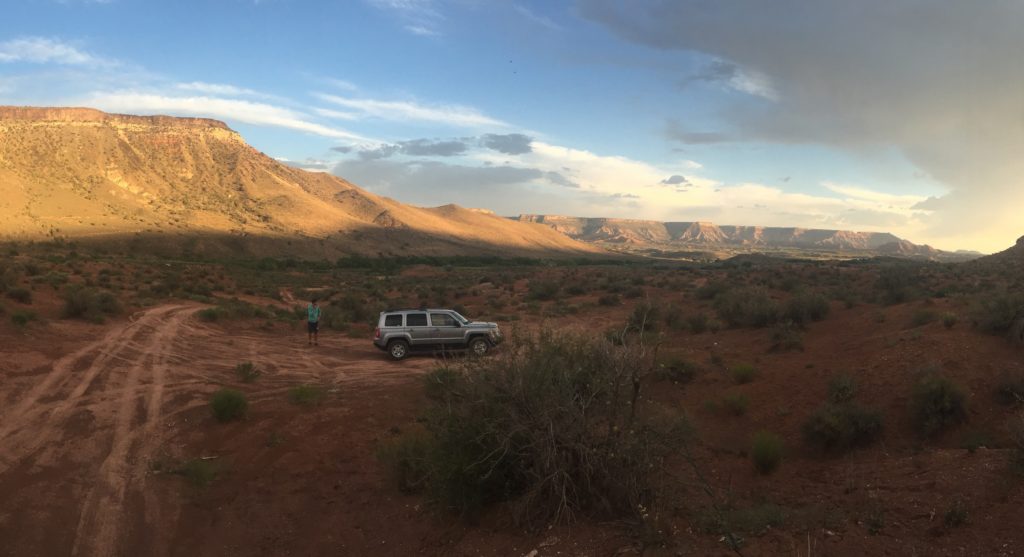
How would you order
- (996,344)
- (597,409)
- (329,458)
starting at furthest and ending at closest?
(996,344) < (329,458) < (597,409)

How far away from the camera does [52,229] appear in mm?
56250

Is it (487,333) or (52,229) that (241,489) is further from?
(52,229)

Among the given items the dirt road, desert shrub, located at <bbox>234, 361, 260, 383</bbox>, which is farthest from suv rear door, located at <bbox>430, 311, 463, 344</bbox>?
desert shrub, located at <bbox>234, 361, 260, 383</bbox>

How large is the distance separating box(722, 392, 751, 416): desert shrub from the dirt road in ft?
25.7

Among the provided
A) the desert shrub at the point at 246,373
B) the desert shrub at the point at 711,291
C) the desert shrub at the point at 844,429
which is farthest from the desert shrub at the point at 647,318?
the desert shrub at the point at 246,373

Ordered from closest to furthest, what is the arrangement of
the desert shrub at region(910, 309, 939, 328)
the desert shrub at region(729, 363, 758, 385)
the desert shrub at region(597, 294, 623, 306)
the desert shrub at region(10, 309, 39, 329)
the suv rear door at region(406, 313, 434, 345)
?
the desert shrub at region(729, 363, 758, 385) < the desert shrub at region(910, 309, 939, 328) < the desert shrub at region(10, 309, 39, 329) < the suv rear door at region(406, 313, 434, 345) < the desert shrub at region(597, 294, 623, 306)

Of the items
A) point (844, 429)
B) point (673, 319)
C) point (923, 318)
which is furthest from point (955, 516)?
point (673, 319)

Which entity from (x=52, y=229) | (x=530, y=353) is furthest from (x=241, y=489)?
(x=52, y=229)

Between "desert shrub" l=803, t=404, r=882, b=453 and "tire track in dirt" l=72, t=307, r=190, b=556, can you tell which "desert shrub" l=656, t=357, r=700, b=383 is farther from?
"tire track in dirt" l=72, t=307, r=190, b=556

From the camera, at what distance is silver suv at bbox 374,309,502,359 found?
1738 cm

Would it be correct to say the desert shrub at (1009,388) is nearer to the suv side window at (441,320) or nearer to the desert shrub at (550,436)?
the desert shrub at (550,436)

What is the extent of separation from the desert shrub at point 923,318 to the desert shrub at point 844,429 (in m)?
7.01

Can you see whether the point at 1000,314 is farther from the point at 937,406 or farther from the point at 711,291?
the point at 711,291

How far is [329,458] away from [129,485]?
2919mm
